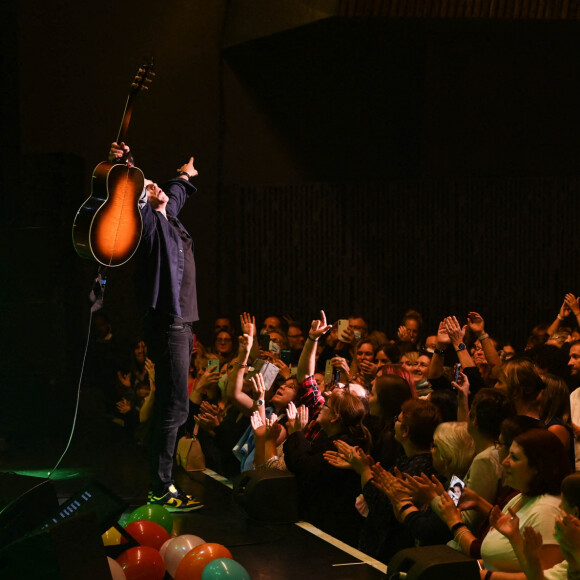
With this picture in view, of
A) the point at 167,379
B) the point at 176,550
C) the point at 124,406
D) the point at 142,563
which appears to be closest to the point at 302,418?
the point at 167,379

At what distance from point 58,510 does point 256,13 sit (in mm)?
6971

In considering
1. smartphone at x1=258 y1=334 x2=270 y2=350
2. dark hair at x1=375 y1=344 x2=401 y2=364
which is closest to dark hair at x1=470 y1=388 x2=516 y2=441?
dark hair at x1=375 y1=344 x2=401 y2=364

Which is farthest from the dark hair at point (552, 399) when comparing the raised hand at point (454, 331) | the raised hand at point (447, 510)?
the raised hand at point (454, 331)

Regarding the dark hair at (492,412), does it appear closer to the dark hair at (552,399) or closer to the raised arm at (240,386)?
the dark hair at (552,399)

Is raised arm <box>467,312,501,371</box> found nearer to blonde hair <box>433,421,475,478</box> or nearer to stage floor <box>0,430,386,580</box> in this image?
stage floor <box>0,430,386,580</box>

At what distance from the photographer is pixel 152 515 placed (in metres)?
4.04

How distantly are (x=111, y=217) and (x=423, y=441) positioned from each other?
5.40ft

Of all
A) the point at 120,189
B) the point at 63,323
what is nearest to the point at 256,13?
the point at 63,323

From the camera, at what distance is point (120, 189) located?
3885mm

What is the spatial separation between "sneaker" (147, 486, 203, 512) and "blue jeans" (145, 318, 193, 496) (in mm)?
170

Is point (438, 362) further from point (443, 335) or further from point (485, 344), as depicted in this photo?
point (485, 344)

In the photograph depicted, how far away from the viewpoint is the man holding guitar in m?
4.20

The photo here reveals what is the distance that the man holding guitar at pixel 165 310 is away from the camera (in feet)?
13.8

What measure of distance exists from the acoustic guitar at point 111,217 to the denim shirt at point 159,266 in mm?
185
